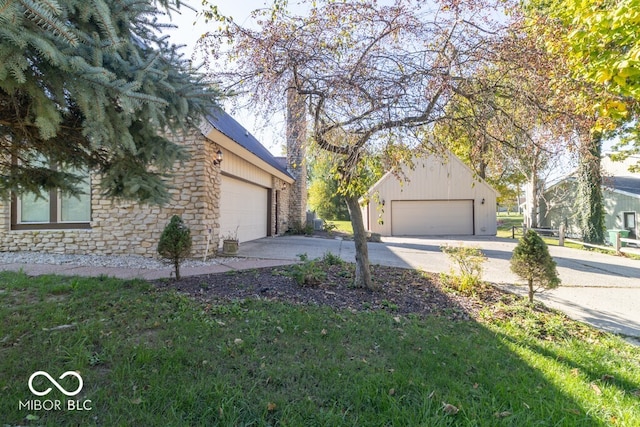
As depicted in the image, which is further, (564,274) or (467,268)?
(564,274)

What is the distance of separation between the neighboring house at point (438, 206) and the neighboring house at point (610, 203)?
4716mm

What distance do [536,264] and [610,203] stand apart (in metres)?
19.9

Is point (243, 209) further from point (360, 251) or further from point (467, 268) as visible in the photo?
point (467, 268)

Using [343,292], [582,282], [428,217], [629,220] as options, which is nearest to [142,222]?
[343,292]

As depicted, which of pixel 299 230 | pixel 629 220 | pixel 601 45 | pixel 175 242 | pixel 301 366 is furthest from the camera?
pixel 629 220

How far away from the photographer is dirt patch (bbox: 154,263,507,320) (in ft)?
14.7

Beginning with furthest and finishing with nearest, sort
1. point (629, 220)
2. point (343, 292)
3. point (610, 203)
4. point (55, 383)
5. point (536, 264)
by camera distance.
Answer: point (610, 203) → point (629, 220) → point (343, 292) → point (536, 264) → point (55, 383)

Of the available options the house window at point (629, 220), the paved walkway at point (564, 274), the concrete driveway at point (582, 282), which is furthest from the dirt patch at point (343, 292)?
the house window at point (629, 220)

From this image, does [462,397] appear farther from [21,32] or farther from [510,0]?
[510,0]

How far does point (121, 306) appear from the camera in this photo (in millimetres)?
4023

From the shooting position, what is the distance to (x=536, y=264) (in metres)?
4.66

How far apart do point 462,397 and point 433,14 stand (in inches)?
178

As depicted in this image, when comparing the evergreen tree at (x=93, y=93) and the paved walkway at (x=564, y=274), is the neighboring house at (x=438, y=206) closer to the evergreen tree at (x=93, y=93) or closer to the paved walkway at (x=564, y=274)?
the paved walkway at (x=564, y=274)

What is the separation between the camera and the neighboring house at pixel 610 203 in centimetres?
1720
